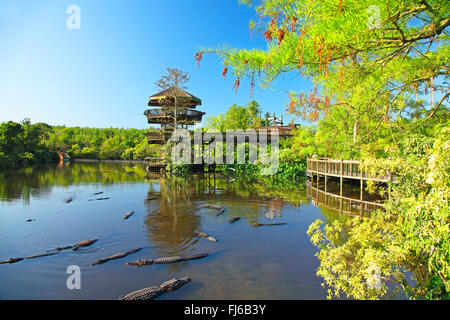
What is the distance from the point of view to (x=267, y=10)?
12.0 ft

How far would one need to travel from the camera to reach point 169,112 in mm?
33125

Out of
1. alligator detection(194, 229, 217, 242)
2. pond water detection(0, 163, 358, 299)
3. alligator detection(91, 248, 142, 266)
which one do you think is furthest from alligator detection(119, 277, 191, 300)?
alligator detection(194, 229, 217, 242)

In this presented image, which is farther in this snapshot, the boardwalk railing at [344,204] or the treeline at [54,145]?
the treeline at [54,145]

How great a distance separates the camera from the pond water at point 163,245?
612 centimetres

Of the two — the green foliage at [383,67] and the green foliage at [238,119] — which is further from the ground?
the green foliage at [238,119]

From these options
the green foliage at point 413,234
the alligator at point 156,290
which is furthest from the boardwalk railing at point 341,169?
the alligator at point 156,290

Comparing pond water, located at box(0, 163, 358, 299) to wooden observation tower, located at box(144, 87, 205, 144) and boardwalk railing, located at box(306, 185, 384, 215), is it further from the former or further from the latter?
wooden observation tower, located at box(144, 87, 205, 144)

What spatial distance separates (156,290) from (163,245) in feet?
10.5

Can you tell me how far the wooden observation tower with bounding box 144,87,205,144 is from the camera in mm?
32156

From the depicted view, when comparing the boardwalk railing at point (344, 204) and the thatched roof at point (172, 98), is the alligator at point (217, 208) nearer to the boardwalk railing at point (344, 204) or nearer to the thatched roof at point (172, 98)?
the boardwalk railing at point (344, 204)

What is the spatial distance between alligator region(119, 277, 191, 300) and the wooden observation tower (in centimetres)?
2708

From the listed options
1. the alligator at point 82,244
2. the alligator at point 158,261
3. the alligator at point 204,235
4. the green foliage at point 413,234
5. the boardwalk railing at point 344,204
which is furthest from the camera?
the boardwalk railing at point 344,204

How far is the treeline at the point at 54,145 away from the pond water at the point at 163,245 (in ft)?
91.4
